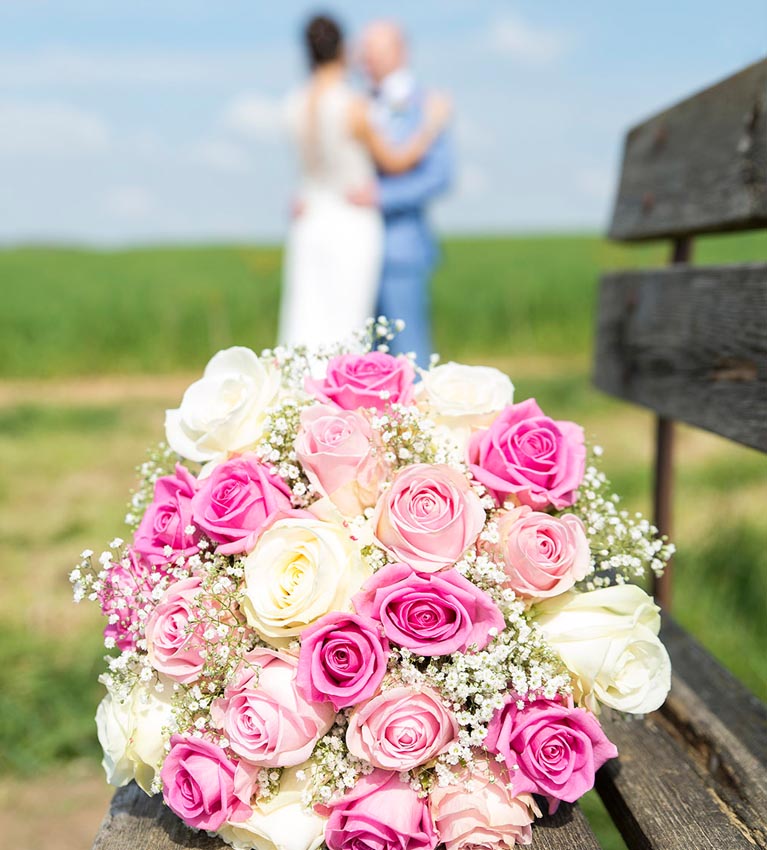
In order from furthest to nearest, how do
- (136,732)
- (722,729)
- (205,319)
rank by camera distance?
(205,319) < (722,729) < (136,732)

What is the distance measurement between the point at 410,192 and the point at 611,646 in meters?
5.20

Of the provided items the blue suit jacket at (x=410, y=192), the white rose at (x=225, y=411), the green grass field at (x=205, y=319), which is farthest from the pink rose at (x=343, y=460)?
the green grass field at (x=205, y=319)

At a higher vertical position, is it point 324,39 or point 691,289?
→ point 324,39

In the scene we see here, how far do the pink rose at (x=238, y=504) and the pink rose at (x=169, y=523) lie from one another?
3cm

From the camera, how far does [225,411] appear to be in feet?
4.72

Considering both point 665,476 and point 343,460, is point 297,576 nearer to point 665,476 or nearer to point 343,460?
point 343,460

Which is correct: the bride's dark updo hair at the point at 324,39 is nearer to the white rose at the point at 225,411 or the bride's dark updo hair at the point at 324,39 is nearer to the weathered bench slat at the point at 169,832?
the white rose at the point at 225,411

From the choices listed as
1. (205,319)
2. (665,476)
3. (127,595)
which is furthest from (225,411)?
(205,319)

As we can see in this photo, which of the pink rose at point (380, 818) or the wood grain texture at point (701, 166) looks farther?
the wood grain texture at point (701, 166)

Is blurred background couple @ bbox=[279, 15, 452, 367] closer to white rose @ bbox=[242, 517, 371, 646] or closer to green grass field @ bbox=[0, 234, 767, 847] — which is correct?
green grass field @ bbox=[0, 234, 767, 847]

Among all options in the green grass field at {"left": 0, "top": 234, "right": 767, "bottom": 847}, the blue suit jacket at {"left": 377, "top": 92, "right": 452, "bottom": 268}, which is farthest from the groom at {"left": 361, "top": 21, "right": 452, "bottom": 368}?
the green grass field at {"left": 0, "top": 234, "right": 767, "bottom": 847}

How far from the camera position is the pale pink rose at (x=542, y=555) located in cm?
126

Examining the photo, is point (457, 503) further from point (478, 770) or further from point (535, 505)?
point (478, 770)

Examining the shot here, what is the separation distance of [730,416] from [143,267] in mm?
21847
